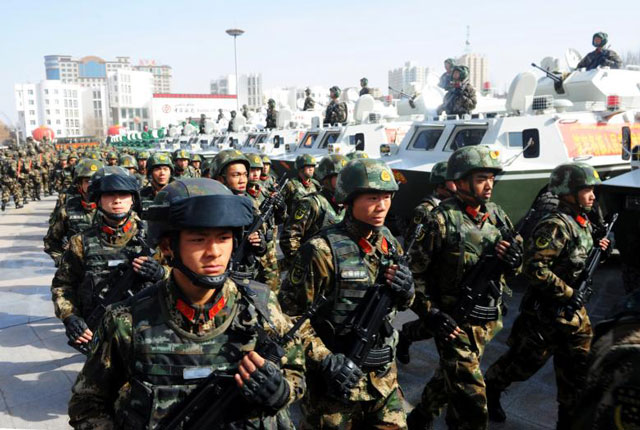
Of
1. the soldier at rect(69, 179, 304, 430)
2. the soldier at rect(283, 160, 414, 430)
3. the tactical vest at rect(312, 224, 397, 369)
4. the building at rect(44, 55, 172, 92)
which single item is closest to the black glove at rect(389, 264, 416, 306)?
the soldier at rect(283, 160, 414, 430)

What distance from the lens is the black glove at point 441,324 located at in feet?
11.4

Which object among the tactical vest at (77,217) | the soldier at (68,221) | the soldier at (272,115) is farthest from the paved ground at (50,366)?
the soldier at (272,115)

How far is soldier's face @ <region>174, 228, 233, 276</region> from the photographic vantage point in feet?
6.61

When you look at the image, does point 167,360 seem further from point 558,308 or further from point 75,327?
point 558,308

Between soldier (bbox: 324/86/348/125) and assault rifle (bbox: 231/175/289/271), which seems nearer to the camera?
assault rifle (bbox: 231/175/289/271)

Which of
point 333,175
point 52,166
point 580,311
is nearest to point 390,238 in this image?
point 580,311

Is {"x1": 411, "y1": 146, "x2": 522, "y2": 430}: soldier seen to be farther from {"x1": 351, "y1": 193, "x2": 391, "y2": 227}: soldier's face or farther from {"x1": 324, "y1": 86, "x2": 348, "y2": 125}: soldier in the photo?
{"x1": 324, "y1": 86, "x2": 348, "y2": 125}: soldier

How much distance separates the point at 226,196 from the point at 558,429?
3.01 metres

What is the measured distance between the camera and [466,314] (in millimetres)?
3650

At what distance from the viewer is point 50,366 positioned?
217 inches

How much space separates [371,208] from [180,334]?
1450 millimetres

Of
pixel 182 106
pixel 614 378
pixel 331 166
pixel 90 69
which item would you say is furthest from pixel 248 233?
pixel 90 69

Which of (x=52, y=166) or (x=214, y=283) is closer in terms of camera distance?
(x=214, y=283)

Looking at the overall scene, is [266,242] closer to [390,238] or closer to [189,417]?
[390,238]
